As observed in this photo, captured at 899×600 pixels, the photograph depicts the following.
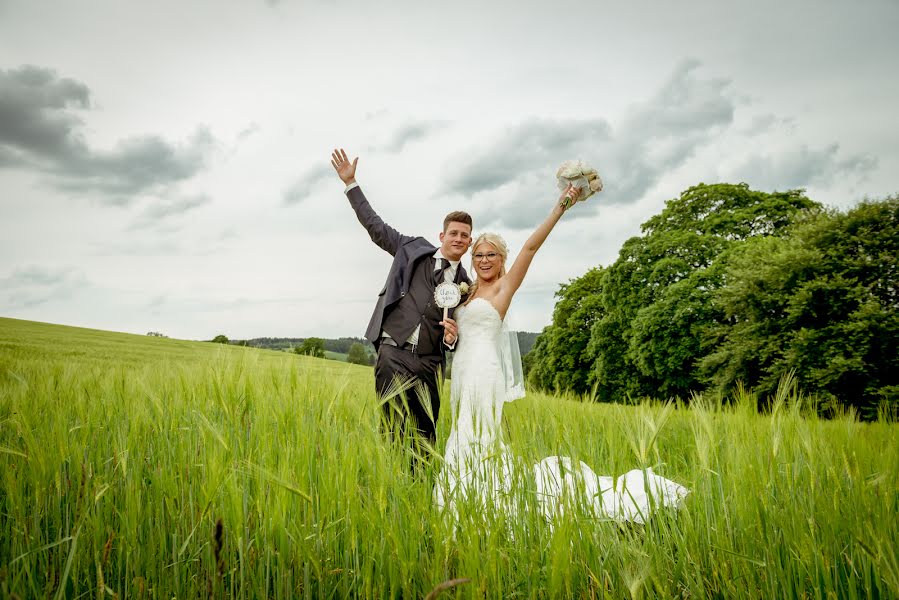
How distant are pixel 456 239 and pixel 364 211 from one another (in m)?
1.23

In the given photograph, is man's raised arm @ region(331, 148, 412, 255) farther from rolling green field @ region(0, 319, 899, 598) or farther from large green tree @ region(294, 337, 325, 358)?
rolling green field @ region(0, 319, 899, 598)

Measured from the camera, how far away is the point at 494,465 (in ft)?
6.67

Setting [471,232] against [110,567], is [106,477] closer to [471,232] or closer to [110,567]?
[110,567]

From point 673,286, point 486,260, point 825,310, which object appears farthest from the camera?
point 673,286

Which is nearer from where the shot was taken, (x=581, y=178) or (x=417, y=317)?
(x=581, y=178)

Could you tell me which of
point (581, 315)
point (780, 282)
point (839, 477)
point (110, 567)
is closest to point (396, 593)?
point (110, 567)

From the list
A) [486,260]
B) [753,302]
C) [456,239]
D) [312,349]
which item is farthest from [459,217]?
[753,302]

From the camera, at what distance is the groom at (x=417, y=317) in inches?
179

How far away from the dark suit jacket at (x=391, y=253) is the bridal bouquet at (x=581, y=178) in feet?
4.57

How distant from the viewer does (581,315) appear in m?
31.4

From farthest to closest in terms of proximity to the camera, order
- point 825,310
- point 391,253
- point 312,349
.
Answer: point 825,310, point 391,253, point 312,349

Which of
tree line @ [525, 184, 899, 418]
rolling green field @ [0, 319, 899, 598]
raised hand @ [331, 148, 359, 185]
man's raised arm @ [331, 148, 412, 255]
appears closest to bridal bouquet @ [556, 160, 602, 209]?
man's raised arm @ [331, 148, 412, 255]

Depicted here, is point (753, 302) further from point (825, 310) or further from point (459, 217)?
point (459, 217)

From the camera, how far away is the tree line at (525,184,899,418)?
54.0ft
